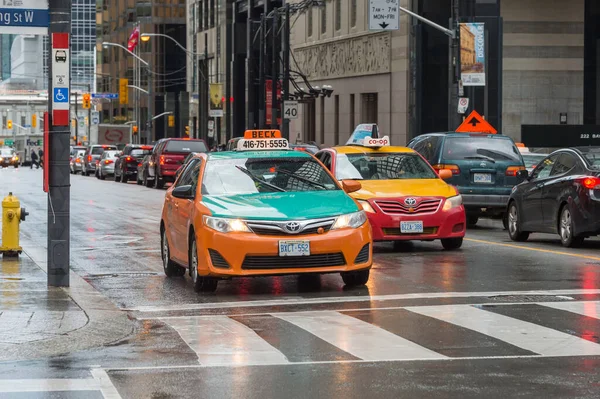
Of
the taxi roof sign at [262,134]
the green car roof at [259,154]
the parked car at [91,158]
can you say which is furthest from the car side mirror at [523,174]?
the parked car at [91,158]

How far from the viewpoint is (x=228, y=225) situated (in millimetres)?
13602

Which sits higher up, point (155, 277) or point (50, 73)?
point (50, 73)

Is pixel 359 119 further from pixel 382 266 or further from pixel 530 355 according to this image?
pixel 530 355

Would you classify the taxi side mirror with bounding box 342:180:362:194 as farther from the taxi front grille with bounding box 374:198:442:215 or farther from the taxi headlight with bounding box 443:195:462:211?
the taxi headlight with bounding box 443:195:462:211

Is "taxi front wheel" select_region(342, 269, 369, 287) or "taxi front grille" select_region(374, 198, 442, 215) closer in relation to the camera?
"taxi front wheel" select_region(342, 269, 369, 287)

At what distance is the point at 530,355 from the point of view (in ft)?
30.8

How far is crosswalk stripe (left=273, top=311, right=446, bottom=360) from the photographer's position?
951 cm

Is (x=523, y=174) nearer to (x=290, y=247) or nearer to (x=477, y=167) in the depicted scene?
(x=477, y=167)

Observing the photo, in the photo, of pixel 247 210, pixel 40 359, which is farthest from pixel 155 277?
pixel 40 359

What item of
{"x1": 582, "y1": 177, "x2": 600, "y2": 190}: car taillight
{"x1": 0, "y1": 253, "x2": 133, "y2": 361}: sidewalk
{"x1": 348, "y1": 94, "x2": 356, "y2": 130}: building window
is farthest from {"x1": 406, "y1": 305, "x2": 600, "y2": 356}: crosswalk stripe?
{"x1": 348, "y1": 94, "x2": 356, "y2": 130}: building window

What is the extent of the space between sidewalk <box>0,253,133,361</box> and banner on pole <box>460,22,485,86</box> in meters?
23.7

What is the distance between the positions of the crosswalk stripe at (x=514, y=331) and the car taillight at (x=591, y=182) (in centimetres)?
711

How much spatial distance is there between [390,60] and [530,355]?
168 ft

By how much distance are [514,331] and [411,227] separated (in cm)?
787
